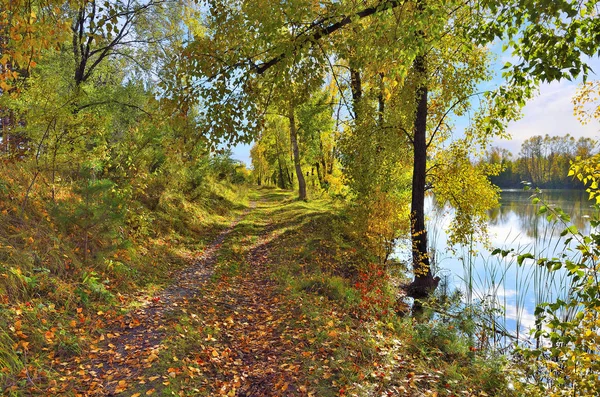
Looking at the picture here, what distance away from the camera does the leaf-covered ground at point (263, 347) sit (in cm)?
425

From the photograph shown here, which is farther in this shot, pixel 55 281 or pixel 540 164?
pixel 540 164

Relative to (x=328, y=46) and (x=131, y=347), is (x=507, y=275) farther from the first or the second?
(x=131, y=347)

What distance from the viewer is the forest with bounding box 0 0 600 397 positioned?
13.0 feet

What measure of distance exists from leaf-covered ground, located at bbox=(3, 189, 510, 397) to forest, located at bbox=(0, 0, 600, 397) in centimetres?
4

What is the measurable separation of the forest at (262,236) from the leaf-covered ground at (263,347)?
4 centimetres

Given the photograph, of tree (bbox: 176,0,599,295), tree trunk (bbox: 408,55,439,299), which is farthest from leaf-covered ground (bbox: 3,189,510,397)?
tree (bbox: 176,0,599,295)

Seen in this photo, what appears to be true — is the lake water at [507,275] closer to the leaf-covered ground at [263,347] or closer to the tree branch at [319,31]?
the leaf-covered ground at [263,347]

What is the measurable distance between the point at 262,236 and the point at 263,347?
337 inches

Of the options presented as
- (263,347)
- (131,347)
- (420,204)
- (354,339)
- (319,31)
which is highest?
(319,31)

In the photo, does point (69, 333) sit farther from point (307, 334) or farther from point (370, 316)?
point (370, 316)

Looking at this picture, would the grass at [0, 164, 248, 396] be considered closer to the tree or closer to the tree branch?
the tree

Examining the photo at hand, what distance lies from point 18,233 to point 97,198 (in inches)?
60.2

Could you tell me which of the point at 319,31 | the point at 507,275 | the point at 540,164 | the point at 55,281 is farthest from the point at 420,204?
the point at 540,164

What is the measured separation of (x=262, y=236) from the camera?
45.7 feet
